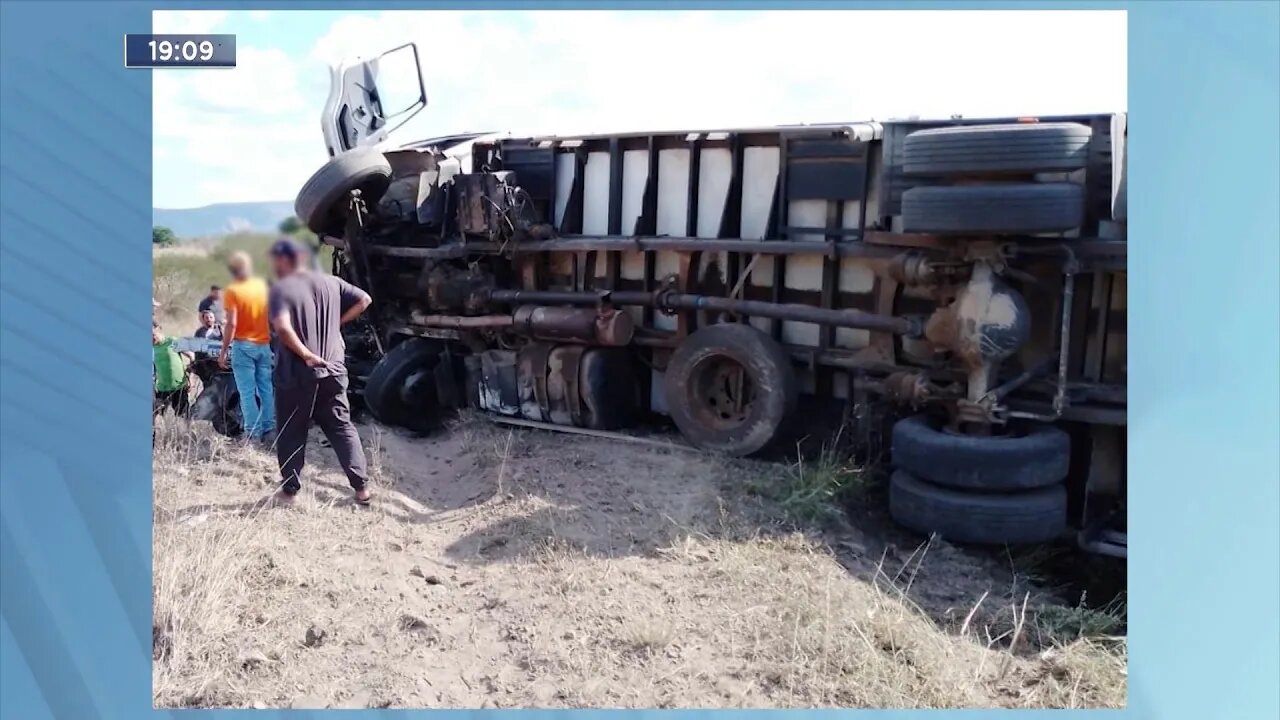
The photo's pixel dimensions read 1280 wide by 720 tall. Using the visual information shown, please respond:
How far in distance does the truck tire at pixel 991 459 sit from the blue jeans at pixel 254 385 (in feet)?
A: 9.18

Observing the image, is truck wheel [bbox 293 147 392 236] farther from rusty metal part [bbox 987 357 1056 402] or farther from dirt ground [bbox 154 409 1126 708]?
rusty metal part [bbox 987 357 1056 402]

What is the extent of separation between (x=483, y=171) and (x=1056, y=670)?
3.99 m

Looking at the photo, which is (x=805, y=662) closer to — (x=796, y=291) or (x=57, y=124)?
(x=796, y=291)

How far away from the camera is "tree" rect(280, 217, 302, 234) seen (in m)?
4.28

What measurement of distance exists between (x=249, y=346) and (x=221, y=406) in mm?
511

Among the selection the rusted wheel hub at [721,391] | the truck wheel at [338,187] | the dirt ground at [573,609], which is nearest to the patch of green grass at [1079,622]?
the dirt ground at [573,609]

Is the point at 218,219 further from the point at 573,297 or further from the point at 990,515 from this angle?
the point at 990,515

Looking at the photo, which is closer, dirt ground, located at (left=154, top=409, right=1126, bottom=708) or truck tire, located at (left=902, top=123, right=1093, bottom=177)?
dirt ground, located at (left=154, top=409, right=1126, bottom=708)

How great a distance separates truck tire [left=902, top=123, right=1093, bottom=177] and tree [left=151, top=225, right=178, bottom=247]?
3.04m

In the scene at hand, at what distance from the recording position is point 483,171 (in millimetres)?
6215

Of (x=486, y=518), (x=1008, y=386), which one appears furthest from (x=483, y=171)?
(x=1008, y=386)

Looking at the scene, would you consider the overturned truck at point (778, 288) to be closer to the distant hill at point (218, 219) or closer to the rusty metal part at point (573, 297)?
the rusty metal part at point (573, 297)

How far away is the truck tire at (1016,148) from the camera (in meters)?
4.24
